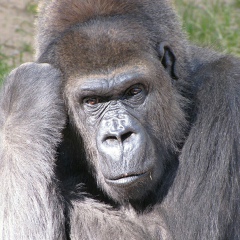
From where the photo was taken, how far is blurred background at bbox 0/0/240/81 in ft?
30.2

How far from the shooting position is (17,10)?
32.7ft

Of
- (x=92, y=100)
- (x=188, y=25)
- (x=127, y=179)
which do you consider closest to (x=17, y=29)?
(x=188, y=25)

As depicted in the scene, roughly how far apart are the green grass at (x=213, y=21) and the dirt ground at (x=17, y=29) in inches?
79.9

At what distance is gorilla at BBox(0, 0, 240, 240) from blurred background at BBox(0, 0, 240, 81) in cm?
308

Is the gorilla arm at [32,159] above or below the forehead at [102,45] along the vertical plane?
below

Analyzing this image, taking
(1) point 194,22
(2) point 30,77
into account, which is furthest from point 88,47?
(1) point 194,22

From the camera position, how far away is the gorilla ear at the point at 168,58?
580 centimetres

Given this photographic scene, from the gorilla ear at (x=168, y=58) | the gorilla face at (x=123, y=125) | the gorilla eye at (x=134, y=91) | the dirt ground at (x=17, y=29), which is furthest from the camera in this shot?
the dirt ground at (x=17, y=29)

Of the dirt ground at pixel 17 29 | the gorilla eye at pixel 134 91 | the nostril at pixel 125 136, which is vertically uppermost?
the dirt ground at pixel 17 29

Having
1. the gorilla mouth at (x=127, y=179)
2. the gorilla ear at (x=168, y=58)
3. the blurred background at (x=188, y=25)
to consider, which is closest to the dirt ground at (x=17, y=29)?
the blurred background at (x=188, y=25)

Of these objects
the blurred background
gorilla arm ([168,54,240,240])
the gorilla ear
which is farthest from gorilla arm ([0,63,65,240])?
the blurred background

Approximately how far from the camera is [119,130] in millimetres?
5375

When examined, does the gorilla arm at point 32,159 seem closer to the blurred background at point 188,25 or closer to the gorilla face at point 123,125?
the gorilla face at point 123,125

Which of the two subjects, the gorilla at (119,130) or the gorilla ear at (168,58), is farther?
the gorilla ear at (168,58)
